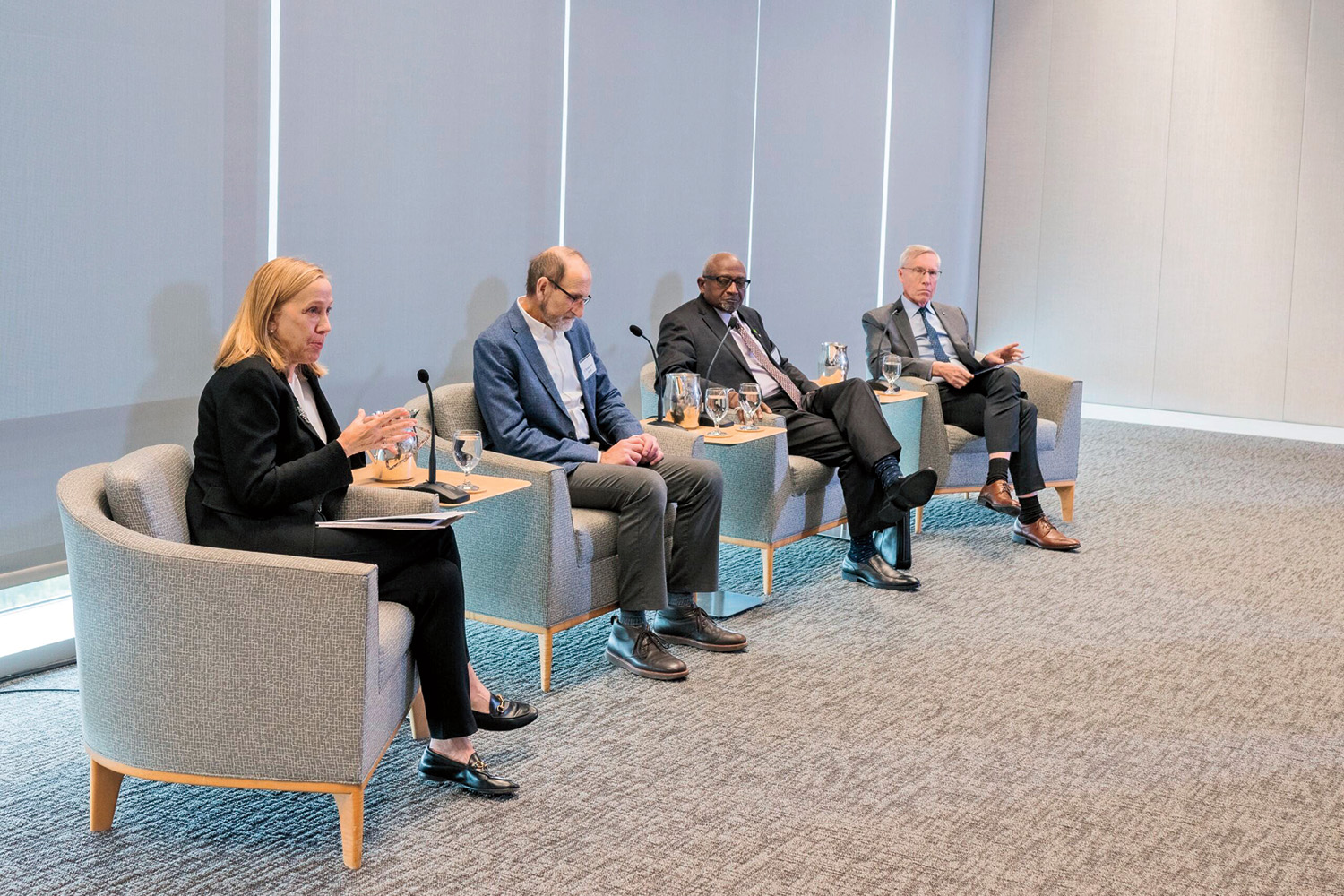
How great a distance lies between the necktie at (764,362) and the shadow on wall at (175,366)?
2.07 m

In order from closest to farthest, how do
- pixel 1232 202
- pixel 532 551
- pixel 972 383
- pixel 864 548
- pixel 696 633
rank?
pixel 532 551 < pixel 696 633 < pixel 864 548 < pixel 972 383 < pixel 1232 202

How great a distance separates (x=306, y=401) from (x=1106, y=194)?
7319 mm

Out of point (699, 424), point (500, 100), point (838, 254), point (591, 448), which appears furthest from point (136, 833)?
point (838, 254)

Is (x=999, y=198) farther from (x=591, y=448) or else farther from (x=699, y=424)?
(x=591, y=448)

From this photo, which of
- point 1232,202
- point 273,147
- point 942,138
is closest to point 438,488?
point 273,147

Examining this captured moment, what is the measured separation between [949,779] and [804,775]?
0.35 meters

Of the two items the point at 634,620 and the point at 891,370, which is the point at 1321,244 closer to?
the point at 891,370

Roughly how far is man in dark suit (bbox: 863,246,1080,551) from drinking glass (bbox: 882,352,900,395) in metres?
0.08

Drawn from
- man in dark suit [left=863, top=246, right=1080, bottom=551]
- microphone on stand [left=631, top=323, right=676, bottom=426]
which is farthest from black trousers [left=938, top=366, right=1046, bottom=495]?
microphone on stand [left=631, top=323, right=676, bottom=426]

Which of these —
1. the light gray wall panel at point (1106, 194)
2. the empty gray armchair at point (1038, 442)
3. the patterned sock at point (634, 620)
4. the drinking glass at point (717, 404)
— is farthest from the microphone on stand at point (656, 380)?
the light gray wall panel at point (1106, 194)

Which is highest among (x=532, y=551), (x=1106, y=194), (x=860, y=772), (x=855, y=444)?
(x=1106, y=194)

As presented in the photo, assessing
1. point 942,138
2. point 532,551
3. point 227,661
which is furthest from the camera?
point 942,138

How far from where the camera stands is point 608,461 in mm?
3955

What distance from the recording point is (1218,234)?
28.5 ft
